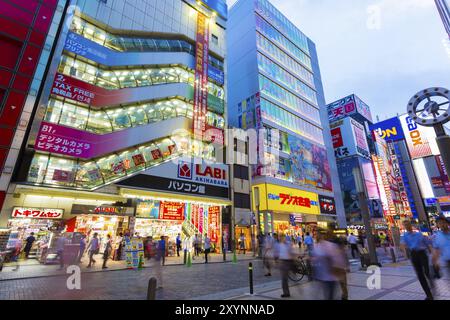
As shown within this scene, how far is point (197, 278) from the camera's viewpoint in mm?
10211

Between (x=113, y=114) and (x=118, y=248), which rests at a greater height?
(x=113, y=114)

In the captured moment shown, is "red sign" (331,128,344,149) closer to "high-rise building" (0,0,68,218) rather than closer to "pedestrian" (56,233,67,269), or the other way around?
"high-rise building" (0,0,68,218)

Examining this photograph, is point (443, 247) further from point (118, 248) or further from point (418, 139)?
point (418, 139)

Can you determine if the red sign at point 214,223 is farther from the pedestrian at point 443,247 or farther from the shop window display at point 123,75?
the pedestrian at point 443,247

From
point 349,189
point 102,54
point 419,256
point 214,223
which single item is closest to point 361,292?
point 419,256

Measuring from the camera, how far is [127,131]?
20.1 m

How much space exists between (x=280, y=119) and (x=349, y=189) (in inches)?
1149

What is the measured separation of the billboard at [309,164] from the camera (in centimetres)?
3469

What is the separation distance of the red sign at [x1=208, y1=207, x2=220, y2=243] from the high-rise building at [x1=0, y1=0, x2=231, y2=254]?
0.10 meters

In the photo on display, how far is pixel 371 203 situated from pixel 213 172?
4290cm

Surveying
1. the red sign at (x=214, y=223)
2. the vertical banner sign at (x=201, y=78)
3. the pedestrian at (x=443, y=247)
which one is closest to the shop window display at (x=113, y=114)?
the vertical banner sign at (x=201, y=78)

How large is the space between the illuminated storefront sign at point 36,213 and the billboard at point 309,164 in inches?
1072

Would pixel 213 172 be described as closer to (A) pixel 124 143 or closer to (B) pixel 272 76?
(A) pixel 124 143

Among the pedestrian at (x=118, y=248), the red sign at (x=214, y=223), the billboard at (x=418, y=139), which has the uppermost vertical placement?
the billboard at (x=418, y=139)
